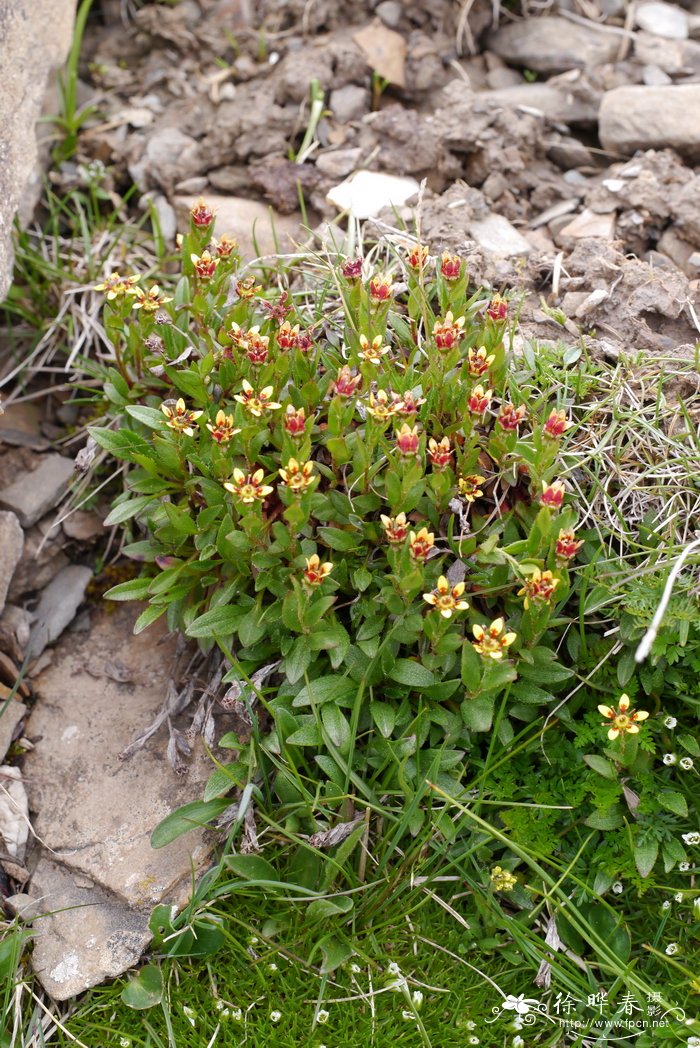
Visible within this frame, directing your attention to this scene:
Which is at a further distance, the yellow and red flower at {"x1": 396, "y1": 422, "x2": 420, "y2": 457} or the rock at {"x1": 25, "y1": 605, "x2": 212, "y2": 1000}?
the rock at {"x1": 25, "y1": 605, "x2": 212, "y2": 1000}

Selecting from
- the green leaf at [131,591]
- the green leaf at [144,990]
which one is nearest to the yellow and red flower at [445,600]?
the green leaf at [131,591]

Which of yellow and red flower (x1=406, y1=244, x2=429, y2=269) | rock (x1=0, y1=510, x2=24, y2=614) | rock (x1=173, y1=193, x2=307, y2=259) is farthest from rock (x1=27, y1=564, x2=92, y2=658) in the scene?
yellow and red flower (x1=406, y1=244, x2=429, y2=269)

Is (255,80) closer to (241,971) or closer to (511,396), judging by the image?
(511,396)

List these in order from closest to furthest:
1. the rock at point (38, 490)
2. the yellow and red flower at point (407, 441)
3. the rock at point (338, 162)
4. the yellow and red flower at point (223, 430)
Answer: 1. the yellow and red flower at point (407, 441)
2. the yellow and red flower at point (223, 430)
3. the rock at point (38, 490)
4. the rock at point (338, 162)

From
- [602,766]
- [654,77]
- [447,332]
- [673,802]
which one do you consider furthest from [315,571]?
[654,77]

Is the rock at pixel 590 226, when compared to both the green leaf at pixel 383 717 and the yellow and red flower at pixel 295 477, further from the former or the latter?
the green leaf at pixel 383 717

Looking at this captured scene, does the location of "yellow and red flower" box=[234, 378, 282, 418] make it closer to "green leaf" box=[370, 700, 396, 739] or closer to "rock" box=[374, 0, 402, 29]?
"green leaf" box=[370, 700, 396, 739]
